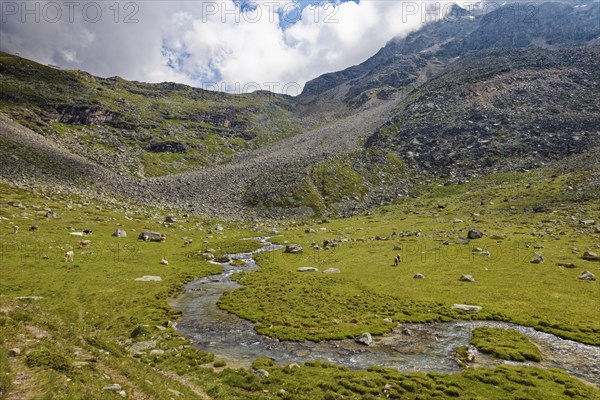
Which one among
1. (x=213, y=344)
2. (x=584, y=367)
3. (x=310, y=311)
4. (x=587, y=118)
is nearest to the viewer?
(x=584, y=367)

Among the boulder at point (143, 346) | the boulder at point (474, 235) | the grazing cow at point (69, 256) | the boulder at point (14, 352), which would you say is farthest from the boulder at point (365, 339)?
the boulder at point (474, 235)

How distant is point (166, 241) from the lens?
7969 cm

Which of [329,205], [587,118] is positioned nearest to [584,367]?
[329,205]

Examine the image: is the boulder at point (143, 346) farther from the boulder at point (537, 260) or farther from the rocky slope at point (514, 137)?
the rocky slope at point (514, 137)

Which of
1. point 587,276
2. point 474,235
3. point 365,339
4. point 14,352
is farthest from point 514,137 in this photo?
point 14,352

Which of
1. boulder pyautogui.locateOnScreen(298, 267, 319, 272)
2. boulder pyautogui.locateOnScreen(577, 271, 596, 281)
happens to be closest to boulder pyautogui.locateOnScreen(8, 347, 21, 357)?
boulder pyautogui.locateOnScreen(298, 267, 319, 272)

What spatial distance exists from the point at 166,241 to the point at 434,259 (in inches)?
2422

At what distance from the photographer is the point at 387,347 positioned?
32844 mm

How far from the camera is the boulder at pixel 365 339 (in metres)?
33.3

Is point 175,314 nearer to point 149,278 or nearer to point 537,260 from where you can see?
point 149,278

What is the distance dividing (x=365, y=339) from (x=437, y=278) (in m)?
29.8

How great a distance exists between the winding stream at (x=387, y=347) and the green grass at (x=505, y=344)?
3.55ft

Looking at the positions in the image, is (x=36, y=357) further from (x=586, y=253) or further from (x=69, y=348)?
(x=586, y=253)

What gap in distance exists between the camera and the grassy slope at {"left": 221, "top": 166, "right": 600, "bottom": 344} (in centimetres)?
4025
